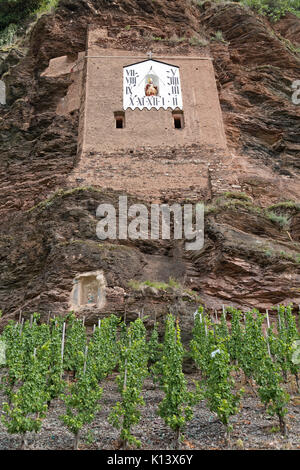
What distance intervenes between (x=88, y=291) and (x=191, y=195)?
5.49m

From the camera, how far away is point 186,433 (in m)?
10.5

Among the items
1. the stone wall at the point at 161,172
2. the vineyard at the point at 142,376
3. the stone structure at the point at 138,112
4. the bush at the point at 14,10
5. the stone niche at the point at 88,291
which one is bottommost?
the vineyard at the point at 142,376

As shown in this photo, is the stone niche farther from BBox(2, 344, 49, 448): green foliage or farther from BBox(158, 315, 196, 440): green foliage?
BBox(158, 315, 196, 440): green foliage

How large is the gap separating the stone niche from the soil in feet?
10.3

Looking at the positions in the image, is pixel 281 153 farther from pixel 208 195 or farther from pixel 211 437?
pixel 211 437

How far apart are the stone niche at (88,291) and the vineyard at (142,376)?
26.9 inches

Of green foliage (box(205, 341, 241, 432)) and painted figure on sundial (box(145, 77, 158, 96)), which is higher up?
painted figure on sundial (box(145, 77, 158, 96))

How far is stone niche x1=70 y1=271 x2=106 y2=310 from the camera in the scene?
48.4ft

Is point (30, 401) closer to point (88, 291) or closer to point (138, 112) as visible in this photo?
point (88, 291)

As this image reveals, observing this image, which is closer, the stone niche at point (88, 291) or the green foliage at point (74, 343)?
the green foliage at point (74, 343)

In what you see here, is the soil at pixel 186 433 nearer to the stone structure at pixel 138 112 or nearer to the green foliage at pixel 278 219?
the green foliage at pixel 278 219

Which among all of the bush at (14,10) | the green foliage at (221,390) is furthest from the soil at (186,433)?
the bush at (14,10)

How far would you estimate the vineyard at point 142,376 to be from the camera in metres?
10.3

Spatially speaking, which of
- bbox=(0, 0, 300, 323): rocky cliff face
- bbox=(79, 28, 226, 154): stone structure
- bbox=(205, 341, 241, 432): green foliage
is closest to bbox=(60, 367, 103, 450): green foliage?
bbox=(205, 341, 241, 432): green foliage
